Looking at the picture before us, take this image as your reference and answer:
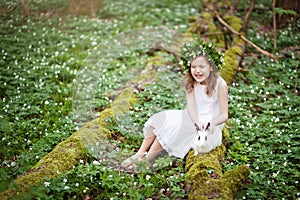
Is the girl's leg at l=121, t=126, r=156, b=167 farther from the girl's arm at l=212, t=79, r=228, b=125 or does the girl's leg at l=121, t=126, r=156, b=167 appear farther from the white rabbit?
the girl's arm at l=212, t=79, r=228, b=125

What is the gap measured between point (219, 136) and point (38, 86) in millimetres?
3665

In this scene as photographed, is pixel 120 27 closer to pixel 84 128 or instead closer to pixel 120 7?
pixel 120 7

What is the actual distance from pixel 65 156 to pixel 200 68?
208 centimetres

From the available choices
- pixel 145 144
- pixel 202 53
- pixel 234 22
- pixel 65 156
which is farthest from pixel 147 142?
pixel 234 22

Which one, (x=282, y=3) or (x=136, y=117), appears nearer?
(x=136, y=117)

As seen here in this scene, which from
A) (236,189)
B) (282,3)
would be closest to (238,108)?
(236,189)

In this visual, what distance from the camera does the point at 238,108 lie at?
646cm

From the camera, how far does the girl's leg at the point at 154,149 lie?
→ 511 cm

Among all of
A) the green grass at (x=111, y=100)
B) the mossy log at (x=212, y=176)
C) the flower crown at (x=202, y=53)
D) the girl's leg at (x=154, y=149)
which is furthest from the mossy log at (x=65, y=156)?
the flower crown at (x=202, y=53)

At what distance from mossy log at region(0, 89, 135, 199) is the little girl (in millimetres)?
618

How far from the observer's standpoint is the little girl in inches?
200

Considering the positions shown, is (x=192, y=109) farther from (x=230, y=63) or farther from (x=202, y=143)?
(x=230, y=63)

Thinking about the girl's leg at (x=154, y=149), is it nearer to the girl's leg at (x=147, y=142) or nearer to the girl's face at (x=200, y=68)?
the girl's leg at (x=147, y=142)

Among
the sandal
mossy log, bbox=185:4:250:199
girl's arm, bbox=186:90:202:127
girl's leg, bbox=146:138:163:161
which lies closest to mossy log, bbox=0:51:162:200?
the sandal
